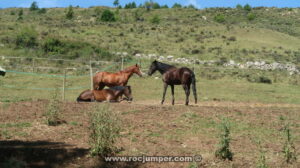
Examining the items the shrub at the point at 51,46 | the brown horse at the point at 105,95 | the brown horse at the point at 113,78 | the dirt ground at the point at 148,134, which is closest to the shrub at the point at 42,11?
the shrub at the point at 51,46

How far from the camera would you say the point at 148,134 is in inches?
427

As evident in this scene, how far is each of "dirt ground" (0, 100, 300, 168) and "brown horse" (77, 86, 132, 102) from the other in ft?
6.63

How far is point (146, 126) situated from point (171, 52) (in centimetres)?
3570

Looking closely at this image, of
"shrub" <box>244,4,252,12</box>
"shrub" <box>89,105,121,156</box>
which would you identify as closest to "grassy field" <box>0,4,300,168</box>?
"shrub" <box>89,105,121,156</box>

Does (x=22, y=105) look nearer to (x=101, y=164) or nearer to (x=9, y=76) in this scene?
(x=101, y=164)

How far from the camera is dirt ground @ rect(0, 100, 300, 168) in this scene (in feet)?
27.5

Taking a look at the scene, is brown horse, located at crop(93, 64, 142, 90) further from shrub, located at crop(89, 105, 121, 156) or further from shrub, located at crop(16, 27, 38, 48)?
shrub, located at crop(16, 27, 38, 48)

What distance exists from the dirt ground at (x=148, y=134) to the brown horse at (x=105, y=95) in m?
2.02

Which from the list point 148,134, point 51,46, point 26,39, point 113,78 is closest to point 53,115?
point 148,134

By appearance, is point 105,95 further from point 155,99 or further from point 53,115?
point 53,115

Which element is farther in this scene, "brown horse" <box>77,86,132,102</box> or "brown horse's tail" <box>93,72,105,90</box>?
"brown horse's tail" <box>93,72,105,90</box>

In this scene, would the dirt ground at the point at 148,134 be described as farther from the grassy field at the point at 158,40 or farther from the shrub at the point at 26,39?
the shrub at the point at 26,39

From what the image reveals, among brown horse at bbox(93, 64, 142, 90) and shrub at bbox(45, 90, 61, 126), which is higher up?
brown horse at bbox(93, 64, 142, 90)

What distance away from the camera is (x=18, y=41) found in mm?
42031
